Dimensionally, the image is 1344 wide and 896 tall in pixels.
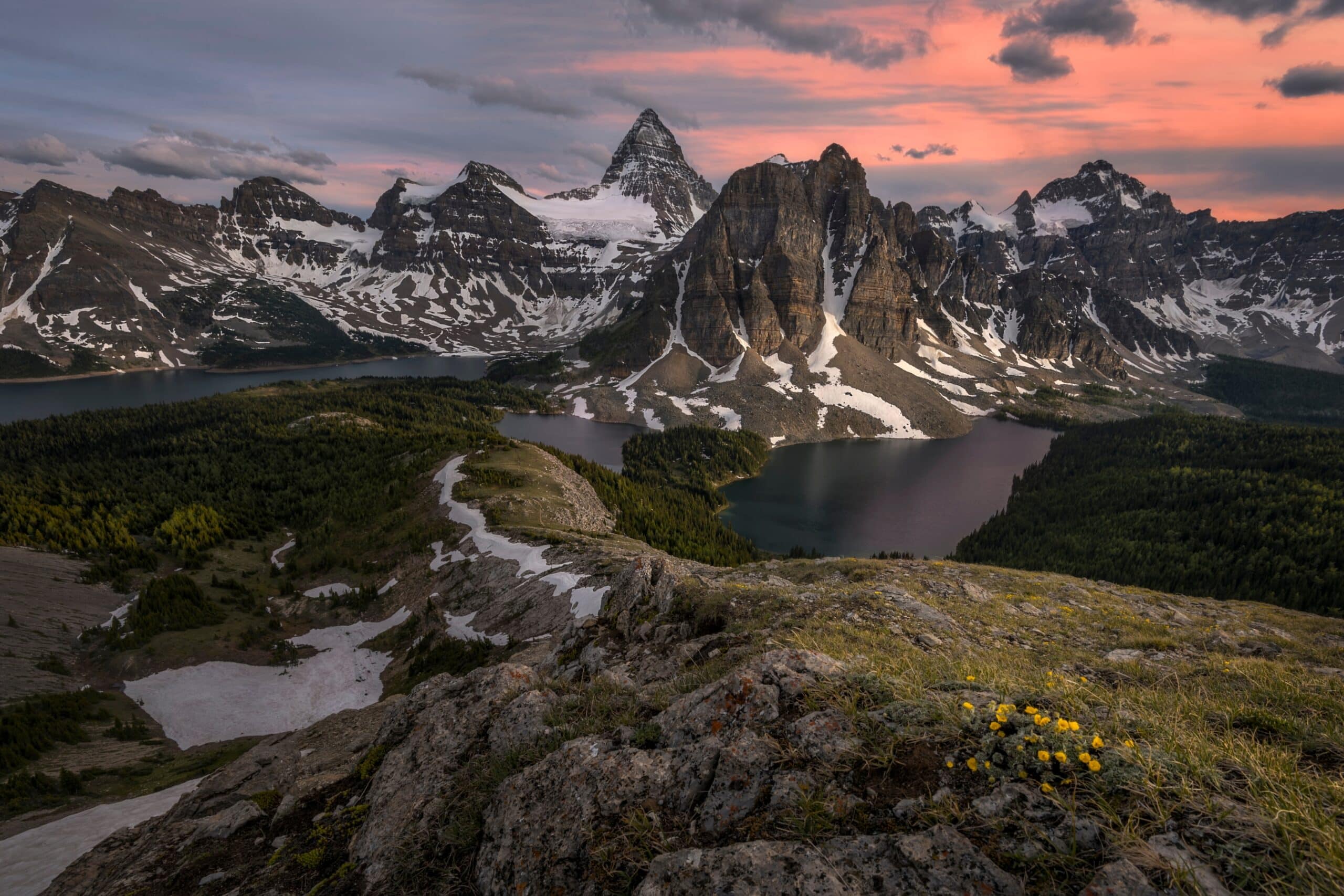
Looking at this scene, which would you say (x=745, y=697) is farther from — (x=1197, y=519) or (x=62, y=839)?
(x=1197, y=519)

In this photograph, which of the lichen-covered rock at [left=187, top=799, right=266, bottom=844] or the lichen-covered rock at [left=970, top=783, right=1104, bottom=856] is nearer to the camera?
the lichen-covered rock at [left=970, top=783, right=1104, bottom=856]

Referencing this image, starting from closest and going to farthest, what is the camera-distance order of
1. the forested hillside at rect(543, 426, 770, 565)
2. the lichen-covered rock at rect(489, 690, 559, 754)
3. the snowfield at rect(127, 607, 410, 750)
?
the lichen-covered rock at rect(489, 690, 559, 754) < the snowfield at rect(127, 607, 410, 750) < the forested hillside at rect(543, 426, 770, 565)

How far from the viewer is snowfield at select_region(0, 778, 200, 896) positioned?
40.2 feet

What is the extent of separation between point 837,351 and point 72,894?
18231 cm

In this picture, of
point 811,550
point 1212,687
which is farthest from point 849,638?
point 811,550

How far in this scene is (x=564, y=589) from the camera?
91.5 feet

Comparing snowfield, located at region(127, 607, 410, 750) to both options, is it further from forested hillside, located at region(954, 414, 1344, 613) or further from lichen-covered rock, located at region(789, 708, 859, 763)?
forested hillside, located at region(954, 414, 1344, 613)

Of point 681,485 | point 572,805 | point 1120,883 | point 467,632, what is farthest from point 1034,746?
point 681,485

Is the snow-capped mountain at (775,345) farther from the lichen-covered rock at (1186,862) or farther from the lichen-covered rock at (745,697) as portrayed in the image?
the lichen-covered rock at (1186,862)

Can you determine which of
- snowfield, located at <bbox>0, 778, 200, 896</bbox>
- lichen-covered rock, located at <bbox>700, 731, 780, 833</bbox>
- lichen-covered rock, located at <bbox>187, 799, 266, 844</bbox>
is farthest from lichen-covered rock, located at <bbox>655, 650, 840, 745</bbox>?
snowfield, located at <bbox>0, 778, 200, 896</bbox>

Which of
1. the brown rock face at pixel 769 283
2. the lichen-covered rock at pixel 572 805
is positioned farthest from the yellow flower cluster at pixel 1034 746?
the brown rock face at pixel 769 283

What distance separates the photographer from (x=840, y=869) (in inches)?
175

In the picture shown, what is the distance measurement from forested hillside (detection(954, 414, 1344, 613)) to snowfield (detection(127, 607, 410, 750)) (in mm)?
70955

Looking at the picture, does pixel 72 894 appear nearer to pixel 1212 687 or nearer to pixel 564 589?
pixel 564 589
